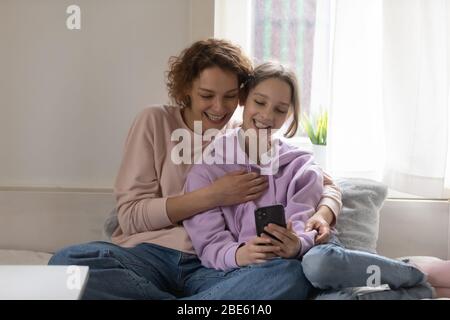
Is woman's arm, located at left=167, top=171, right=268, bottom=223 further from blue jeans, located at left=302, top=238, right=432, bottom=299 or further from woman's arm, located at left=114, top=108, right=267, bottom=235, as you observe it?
blue jeans, located at left=302, top=238, right=432, bottom=299

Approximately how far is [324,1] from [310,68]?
0.66 ft

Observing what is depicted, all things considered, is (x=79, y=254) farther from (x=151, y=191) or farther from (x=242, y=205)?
(x=242, y=205)

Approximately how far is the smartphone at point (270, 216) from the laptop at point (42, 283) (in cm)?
42

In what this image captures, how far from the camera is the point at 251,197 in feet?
4.70

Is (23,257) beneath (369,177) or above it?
beneath

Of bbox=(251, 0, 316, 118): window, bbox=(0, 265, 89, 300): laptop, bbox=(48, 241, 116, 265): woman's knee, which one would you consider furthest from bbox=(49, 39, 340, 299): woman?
bbox=(251, 0, 316, 118): window

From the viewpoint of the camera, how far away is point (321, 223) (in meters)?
1.40

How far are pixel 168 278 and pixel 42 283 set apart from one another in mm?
514

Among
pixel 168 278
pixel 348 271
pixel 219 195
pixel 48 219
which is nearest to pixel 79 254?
pixel 168 278

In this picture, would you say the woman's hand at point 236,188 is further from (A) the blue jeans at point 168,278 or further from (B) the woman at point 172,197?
(A) the blue jeans at point 168,278

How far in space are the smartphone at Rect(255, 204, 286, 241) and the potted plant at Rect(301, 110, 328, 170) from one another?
63 cm

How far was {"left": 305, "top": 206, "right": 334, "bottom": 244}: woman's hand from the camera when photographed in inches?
53.8

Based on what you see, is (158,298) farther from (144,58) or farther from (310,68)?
(310,68)

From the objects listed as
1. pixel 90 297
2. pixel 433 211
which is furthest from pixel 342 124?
pixel 90 297
